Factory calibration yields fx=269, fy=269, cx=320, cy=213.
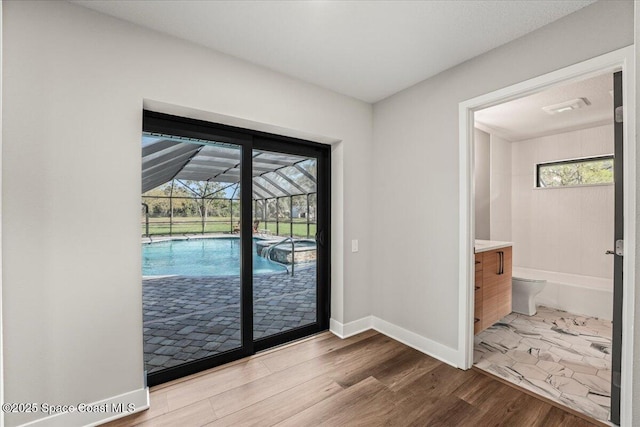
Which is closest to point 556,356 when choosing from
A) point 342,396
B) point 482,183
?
point 342,396

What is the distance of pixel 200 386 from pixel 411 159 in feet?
8.88

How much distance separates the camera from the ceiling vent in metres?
3.07

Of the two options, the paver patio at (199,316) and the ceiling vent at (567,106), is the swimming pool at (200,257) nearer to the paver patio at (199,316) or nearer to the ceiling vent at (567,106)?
the paver patio at (199,316)

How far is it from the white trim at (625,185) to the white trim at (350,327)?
3.37 ft

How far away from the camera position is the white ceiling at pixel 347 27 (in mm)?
1678

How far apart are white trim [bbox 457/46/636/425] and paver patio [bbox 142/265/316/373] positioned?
1.55 meters

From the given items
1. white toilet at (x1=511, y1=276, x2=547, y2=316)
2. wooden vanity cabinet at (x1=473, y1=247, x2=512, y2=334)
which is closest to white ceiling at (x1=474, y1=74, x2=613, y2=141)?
wooden vanity cabinet at (x1=473, y1=247, x2=512, y2=334)

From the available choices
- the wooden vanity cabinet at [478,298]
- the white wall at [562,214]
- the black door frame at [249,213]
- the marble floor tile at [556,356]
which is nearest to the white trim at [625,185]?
the marble floor tile at [556,356]

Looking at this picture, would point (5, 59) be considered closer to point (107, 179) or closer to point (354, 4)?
point (107, 179)

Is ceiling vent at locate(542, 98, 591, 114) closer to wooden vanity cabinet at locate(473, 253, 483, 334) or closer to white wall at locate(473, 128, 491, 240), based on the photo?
white wall at locate(473, 128, 491, 240)

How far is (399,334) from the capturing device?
9.28 ft

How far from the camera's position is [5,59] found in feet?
4.80

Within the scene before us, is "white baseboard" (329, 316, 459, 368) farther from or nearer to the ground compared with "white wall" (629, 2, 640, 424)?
nearer to the ground

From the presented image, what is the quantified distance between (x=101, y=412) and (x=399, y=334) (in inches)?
97.9
